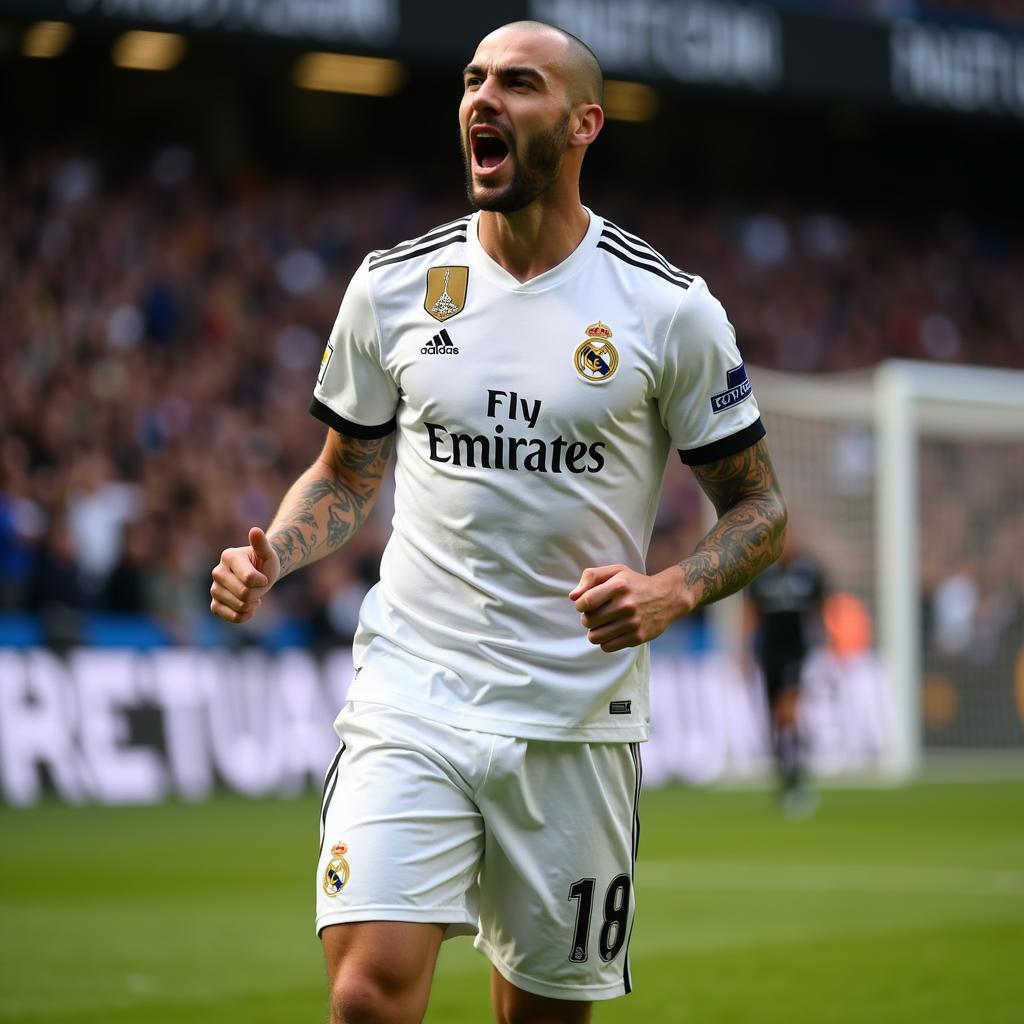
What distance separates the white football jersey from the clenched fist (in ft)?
1.22

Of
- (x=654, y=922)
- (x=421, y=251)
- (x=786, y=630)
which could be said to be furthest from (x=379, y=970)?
(x=786, y=630)

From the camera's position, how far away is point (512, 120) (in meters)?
4.32

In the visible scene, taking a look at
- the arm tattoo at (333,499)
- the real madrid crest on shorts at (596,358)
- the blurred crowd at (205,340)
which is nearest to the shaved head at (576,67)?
the real madrid crest on shorts at (596,358)

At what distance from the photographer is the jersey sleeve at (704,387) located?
4.38 metres

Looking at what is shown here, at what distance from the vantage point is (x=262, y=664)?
1548cm

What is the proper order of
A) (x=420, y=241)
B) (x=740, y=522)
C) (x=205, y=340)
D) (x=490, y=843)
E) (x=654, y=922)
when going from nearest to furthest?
1. (x=490, y=843)
2. (x=740, y=522)
3. (x=420, y=241)
4. (x=654, y=922)
5. (x=205, y=340)

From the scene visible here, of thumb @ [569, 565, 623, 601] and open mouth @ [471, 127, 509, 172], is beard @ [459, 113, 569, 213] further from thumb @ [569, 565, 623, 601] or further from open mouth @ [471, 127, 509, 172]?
thumb @ [569, 565, 623, 601]

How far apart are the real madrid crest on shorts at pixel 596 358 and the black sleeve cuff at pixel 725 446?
0.89ft

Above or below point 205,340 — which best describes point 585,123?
above

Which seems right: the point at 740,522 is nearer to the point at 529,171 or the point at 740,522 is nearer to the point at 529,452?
the point at 529,452

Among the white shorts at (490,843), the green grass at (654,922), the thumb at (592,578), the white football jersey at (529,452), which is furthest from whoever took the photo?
the green grass at (654,922)

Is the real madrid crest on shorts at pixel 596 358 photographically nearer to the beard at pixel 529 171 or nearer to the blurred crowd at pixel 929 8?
the beard at pixel 529 171

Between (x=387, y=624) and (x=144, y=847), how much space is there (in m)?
8.06

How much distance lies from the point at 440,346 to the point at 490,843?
1.07 metres
